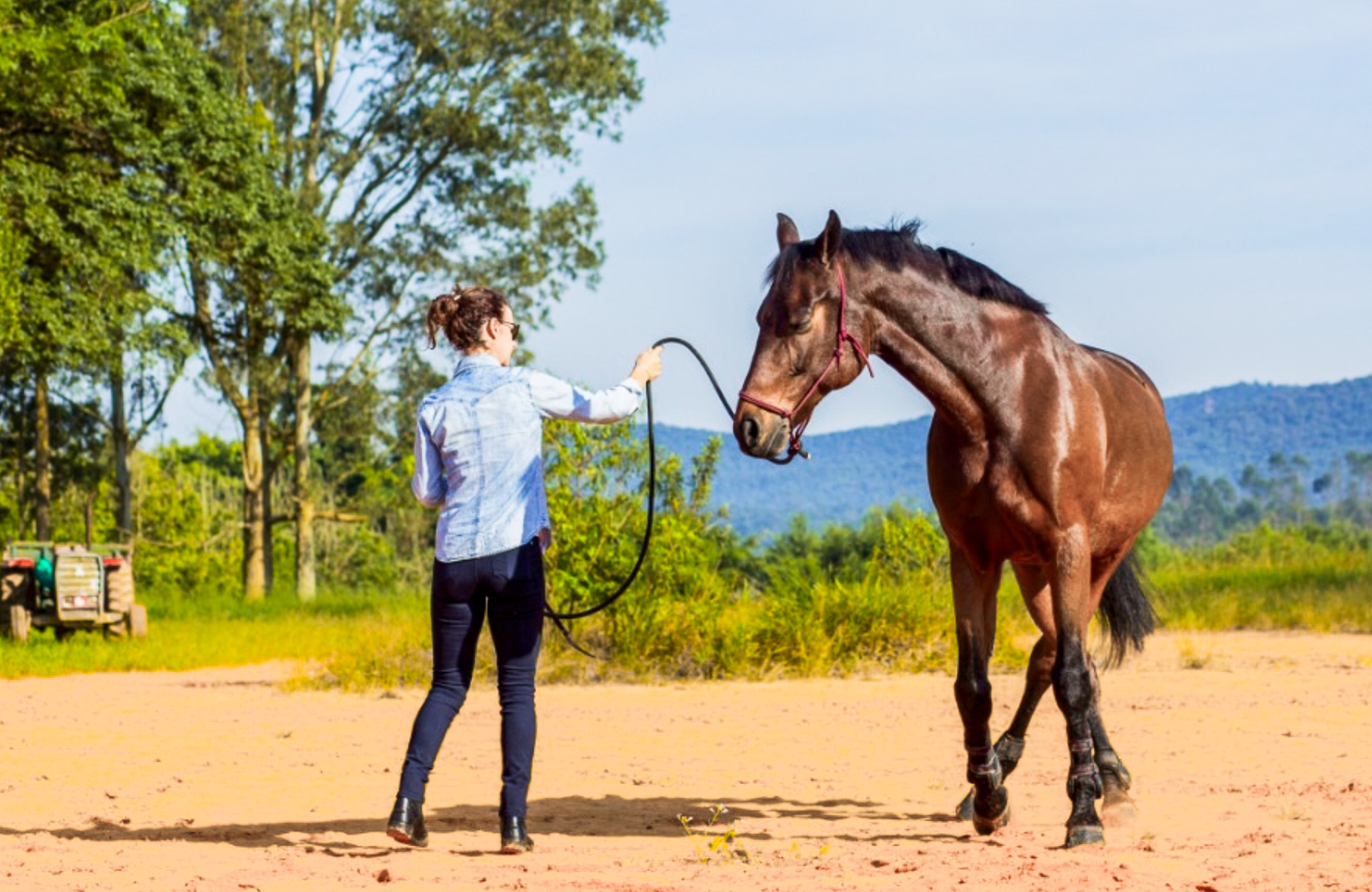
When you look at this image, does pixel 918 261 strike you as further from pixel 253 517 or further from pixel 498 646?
pixel 253 517

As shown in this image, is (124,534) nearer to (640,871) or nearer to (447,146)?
(447,146)

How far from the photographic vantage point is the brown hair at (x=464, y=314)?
21.0 feet

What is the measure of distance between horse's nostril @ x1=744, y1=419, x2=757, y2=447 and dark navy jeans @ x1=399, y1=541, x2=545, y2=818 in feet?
2.91

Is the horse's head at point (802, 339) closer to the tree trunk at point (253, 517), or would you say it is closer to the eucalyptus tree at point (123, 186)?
the eucalyptus tree at point (123, 186)

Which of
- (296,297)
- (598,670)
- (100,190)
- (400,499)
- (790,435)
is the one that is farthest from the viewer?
(400,499)

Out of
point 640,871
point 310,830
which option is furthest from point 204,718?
point 640,871

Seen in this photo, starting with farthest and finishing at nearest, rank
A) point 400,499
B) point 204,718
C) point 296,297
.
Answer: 1. point 400,499
2. point 296,297
3. point 204,718

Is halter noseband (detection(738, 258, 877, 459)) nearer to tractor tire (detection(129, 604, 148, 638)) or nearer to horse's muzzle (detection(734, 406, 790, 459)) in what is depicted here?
A: horse's muzzle (detection(734, 406, 790, 459))

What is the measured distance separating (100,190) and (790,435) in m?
19.8

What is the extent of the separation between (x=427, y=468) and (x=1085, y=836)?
2.75 meters

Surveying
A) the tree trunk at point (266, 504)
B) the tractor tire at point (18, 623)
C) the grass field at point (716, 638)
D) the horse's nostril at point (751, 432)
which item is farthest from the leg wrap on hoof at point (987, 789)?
the tree trunk at point (266, 504)

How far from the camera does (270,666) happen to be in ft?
57.3

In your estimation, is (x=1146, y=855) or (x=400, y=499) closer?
(x=1146, y=855)

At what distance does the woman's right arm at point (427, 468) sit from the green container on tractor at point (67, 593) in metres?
14.4
